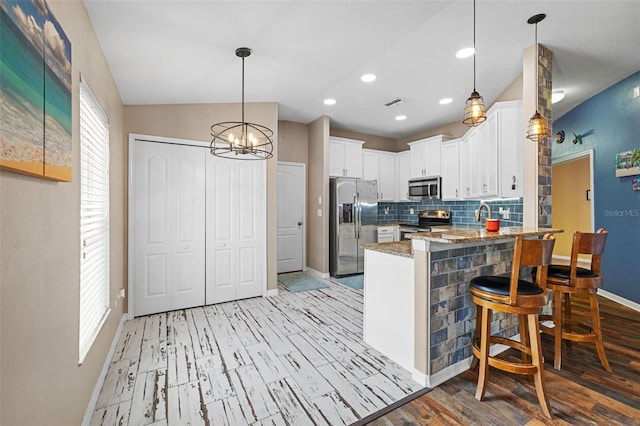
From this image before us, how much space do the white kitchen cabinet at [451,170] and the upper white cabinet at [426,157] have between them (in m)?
0.13

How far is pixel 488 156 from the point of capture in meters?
3.70

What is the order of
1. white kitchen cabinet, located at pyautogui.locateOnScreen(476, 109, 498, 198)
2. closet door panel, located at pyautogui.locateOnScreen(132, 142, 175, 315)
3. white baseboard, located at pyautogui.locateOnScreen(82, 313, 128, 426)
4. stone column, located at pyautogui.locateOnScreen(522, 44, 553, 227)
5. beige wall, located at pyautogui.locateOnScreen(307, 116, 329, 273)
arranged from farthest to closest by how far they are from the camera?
beige wall, located at pyautogui.locateOnScreen(307, 116, 329, 273), white kitchen cabinet, located at pyautogui.locateOnScreen(476, 109, 498, 198), closet door panel, located at pyautogui.locateOnScreen(132, 142, 175, 315), stone column, located at pyautogui.locateOnScreen(522, 44, 553, 227), white baseboard, located at pyautogui.locateOnScreen(82, 313, 128, 426)

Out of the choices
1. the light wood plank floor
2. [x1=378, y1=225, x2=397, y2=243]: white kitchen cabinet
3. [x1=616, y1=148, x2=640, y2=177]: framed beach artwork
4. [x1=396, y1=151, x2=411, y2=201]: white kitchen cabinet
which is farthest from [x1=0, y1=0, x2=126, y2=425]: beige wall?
[x1=616, y1=148, x2=640, y2=177]: framed beach artwork

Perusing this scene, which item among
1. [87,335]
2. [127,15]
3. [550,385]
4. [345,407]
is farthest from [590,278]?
[127,15]

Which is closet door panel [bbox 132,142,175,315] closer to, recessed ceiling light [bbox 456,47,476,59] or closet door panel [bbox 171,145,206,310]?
closet door panel [bbox 171,145,206,310]

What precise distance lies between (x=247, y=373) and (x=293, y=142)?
13.3 ft

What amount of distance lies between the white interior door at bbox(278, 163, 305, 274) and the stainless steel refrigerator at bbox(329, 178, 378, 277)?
0.63 meters

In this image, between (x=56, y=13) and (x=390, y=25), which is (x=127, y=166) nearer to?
(x=56, y=13)

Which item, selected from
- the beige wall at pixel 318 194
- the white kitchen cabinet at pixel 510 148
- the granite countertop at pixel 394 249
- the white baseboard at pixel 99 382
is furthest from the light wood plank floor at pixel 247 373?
the white kitchen cabinet at pixel 510 148

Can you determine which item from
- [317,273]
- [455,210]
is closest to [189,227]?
[317,273]

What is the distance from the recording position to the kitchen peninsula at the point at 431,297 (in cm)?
212

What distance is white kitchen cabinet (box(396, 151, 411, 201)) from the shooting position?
599 cm

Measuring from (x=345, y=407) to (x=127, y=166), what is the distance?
3281mm

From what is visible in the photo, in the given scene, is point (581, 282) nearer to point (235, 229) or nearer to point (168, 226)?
point (235, 229)
